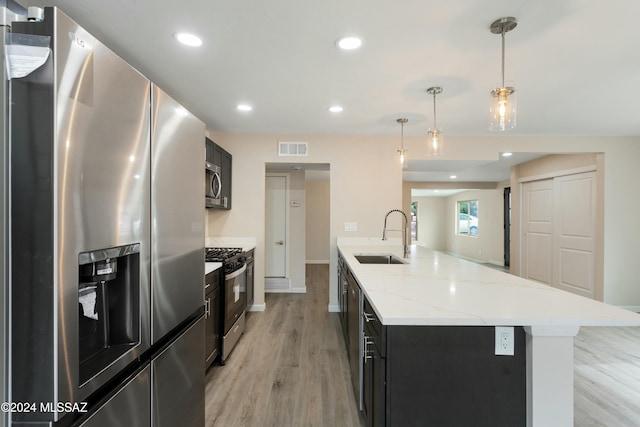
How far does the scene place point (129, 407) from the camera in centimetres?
103

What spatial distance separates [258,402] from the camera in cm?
224

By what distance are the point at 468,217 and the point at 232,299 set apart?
973 centimetres

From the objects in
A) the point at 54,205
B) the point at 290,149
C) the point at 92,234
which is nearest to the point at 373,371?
the point at 92,234

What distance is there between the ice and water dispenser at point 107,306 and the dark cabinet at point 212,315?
4.16 feet

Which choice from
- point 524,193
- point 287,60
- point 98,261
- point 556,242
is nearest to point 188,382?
point 98,261

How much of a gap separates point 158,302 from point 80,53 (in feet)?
2.85

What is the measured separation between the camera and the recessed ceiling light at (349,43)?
77.4 inches

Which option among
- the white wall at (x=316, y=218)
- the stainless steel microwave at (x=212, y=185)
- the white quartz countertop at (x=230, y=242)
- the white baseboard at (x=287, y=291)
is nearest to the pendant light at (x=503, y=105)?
the stainless steel microwave at (x=212, y=185)

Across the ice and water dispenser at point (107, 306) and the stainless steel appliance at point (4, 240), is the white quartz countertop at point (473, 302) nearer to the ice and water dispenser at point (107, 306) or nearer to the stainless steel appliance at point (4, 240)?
the ice and water dispenser at point (107, 306)

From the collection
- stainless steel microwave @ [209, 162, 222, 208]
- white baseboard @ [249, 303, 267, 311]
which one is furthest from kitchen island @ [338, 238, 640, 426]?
white baseboard @ [249, 303, 267, 311]

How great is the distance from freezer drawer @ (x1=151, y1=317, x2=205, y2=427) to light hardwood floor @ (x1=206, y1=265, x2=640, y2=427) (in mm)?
612

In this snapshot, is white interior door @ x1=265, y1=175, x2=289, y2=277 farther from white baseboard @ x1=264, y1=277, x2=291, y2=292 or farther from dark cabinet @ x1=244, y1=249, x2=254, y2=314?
dark cabinet @ x1=244, y1=249, x2=254, y2=314

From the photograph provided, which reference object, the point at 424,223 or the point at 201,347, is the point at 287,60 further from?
the point at 424,223

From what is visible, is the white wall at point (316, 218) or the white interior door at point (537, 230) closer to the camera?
the white interior door at point (537, 230)
